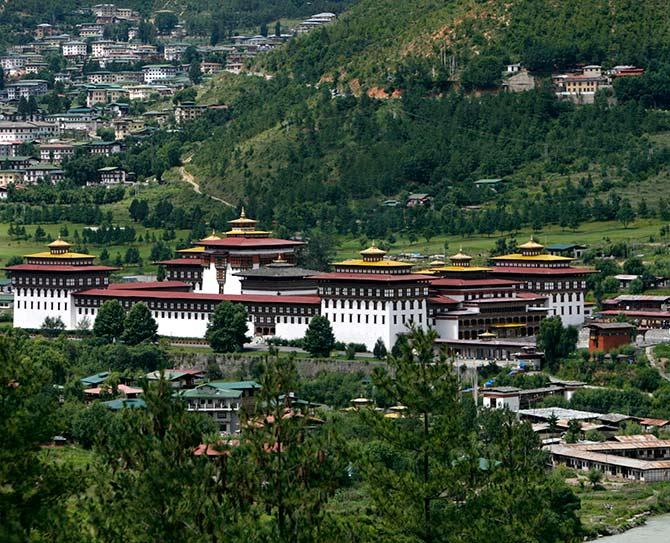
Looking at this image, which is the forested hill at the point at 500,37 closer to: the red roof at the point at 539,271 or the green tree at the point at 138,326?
the red roof at the point at 539,271

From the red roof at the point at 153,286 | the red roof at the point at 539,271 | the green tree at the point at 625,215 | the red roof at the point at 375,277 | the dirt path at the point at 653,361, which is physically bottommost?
the dirt path at the point at 653,361

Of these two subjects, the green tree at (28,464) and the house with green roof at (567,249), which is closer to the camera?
the green tree at (28,464)

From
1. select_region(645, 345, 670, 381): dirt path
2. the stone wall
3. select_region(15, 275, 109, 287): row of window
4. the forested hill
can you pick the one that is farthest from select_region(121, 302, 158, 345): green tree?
the forested hill

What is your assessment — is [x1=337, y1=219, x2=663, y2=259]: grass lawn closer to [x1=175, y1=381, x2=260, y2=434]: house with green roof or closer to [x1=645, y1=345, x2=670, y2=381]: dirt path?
[x1=645, y1=345, x2=670, y2=381]: dirt path

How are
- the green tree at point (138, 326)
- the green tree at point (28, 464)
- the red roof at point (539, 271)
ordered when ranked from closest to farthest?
the green tree at point (28, 464), the green tree at point (138, 326), the red roof at point (539, 271)

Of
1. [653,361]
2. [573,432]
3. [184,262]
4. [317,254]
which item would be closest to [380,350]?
[653,361]

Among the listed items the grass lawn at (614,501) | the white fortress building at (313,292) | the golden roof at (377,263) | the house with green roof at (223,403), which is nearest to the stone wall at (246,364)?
the white fortress building at (313,292)

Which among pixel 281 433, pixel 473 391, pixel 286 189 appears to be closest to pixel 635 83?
pixel 286 189
